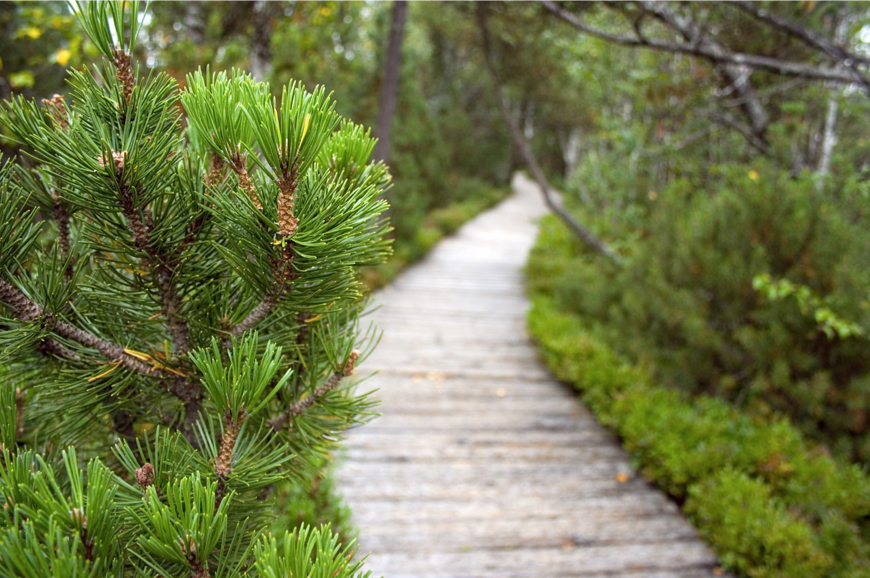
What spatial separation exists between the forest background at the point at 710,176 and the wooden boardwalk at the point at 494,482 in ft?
3.13

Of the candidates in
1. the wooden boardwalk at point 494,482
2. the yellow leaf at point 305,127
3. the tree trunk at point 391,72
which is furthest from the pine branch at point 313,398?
the tree trunk at point 391,72

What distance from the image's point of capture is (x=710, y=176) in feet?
23.9

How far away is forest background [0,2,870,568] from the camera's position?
3857mm

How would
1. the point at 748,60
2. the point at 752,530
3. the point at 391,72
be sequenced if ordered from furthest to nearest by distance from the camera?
the point at 391,72 < the point at 748,60 < the point at 752,530

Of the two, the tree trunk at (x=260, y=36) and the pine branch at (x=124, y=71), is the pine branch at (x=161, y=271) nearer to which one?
the pine branch at (x=124, y=71)

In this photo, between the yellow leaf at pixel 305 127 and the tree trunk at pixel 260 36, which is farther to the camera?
the tree trunk at pixel 260 36

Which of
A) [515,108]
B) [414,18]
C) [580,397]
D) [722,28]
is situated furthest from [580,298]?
[515,108]

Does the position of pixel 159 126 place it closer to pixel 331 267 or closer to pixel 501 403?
pixel 331 267

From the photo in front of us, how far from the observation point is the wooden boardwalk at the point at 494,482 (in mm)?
3111

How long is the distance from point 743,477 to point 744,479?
39 mm

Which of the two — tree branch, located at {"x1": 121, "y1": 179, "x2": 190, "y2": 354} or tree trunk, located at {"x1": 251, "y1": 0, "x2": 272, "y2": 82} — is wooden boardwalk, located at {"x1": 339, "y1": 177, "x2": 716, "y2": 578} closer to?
tree branch, located at {"x1": 121, "y1": 179, "x2": 190, "y2": 354}

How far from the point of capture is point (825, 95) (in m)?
3.98

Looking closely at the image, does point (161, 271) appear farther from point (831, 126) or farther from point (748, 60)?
point (831, 126)

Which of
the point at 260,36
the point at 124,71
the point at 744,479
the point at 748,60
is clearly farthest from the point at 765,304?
the point at 260,36
